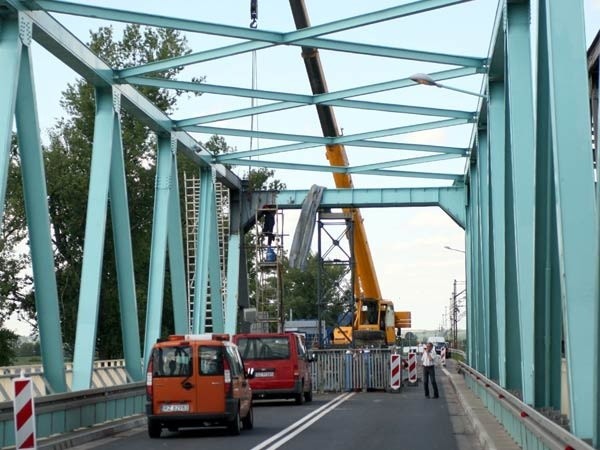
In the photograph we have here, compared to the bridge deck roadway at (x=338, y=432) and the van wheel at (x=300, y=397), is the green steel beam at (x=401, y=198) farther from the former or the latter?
the bridge deck roadway at (x=338, y=432)

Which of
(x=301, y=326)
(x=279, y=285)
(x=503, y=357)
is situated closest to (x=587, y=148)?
(x=503, y=357)

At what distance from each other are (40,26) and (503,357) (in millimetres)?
8920

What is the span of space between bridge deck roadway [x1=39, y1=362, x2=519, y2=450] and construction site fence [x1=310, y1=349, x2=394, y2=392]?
8688 mm

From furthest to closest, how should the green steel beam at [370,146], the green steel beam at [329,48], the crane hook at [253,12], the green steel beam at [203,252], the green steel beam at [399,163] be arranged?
1. the green steel beam at [399,163]
2. the green steel beam at [203,252]
3. the green steel beam at [370,146]
4. the crane hook at [253,12]
5. the green steel beam at [329,48]

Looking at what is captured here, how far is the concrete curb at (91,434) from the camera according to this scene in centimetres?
1747

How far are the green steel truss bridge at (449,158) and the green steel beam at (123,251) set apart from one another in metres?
0.03

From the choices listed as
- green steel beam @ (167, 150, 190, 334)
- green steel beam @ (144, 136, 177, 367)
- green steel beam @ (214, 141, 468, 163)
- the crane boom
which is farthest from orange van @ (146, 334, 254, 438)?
green steel beam @ (214, 141, 468, 163)

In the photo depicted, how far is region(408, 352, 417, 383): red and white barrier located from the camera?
42156 millimetres

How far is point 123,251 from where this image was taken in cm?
2477

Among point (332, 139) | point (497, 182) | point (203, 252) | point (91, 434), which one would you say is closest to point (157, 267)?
point (332, 139)

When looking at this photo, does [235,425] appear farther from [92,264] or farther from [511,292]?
[511,292]

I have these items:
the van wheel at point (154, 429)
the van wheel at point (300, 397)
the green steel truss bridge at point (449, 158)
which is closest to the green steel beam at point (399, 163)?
the green steel truss bridge at point (449, 158)

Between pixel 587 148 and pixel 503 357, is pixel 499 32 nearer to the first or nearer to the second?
pixel 503 357

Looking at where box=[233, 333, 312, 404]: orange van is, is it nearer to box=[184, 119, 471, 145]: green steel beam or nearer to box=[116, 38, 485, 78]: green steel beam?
box=[184, 119, 471, 145]: green steel beam
